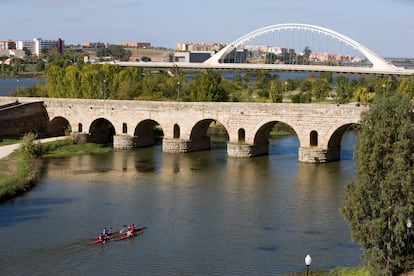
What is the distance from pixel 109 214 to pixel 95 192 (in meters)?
3.93

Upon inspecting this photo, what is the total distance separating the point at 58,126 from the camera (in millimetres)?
44281

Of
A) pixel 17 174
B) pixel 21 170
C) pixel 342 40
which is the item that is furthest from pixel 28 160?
pixel 342 40

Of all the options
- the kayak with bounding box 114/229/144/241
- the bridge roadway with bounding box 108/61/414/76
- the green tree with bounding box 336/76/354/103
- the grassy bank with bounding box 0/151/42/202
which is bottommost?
the kayak with bounding box 114/229/144/241

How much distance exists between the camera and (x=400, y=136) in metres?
15.0

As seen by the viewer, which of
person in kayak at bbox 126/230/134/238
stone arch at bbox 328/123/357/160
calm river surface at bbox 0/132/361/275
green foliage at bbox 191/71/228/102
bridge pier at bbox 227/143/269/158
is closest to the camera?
calm river surface at bbox 0/132/361/275

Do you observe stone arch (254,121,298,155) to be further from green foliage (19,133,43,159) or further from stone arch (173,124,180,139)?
green foliage (19,133,43,159)

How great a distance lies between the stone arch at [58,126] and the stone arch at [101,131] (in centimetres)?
219

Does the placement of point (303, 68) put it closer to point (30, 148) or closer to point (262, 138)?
point (262, 138)

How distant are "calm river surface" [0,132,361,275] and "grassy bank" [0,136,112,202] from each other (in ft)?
1.98

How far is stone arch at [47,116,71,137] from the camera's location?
43.4 m

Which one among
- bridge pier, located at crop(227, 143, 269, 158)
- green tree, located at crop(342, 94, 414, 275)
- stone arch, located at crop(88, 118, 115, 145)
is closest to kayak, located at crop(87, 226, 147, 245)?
green tree, located at crop(342, 94, 414, 275)

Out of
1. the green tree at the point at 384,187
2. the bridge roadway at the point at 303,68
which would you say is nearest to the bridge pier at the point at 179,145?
the green tree at the point at 384,187

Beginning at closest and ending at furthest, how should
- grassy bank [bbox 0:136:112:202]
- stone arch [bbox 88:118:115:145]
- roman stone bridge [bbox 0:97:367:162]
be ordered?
grassy bank [bbox 0:136:112:202]
roman stone bridge [bbox 0:97:367:162]
stone arch [bbox 88:118:115:145]

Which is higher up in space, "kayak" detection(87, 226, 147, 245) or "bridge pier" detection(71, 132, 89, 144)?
"bridge pier" detection(71, 132, 89, 144)
